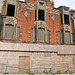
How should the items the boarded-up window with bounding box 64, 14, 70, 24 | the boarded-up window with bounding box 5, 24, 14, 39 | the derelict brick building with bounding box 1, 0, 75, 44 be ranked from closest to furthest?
the boarded-up window with bounding box 5, 24, 14, 39 → the derelict brick building with bounding box 1, 0, 75, 44 → the boarded-up window with bounding box 64, 14, 70, 24

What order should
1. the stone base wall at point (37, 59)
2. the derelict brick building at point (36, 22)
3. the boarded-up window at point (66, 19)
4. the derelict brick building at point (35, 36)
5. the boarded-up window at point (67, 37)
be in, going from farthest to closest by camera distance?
1. the boarded-up window at point (66, 19)
2. the boarded-up window at point (67, 37)
3. the derelict brick building at point (36, 22)
4. the derelict brick building at point (35, 36)
5. the stone base wall at point (37, 59)

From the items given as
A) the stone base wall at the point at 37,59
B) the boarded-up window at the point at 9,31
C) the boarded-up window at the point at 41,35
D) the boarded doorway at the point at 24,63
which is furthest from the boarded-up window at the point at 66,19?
the boarded doorway at the point at 24,63

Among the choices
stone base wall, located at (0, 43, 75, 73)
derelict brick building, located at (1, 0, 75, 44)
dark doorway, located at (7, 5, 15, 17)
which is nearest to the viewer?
stone base wall, located at (0, 43, 75, 73)

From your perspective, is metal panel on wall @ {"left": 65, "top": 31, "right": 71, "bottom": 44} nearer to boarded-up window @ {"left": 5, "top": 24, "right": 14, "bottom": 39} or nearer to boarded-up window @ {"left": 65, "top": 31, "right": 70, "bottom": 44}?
boarded-up window @ {"left": 65, "top": 31, "right": 70, "bottom": 44}

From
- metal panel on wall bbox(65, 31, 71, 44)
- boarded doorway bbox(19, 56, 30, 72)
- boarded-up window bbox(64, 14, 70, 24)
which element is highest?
boarded-up window bbox(64, 14, 70, 24)

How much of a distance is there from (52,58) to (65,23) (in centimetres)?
1257

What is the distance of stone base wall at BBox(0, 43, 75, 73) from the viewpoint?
33.0 ft

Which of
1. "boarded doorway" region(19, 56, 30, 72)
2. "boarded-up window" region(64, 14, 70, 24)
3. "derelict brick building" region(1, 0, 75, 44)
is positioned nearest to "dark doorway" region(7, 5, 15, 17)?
"derelict brick building" region(1, 0, 75, 44)

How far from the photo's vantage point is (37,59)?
1068 centimetres

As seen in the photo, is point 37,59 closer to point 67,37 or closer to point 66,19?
point 67,37

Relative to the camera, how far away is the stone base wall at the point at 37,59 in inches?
396

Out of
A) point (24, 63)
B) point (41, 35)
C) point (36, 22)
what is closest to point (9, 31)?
point (36, 22)

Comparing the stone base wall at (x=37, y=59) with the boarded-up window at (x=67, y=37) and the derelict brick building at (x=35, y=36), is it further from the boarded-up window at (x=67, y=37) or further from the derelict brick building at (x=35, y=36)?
the boarded-up window at (x=67, y=37)

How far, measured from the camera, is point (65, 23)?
69.6ft
